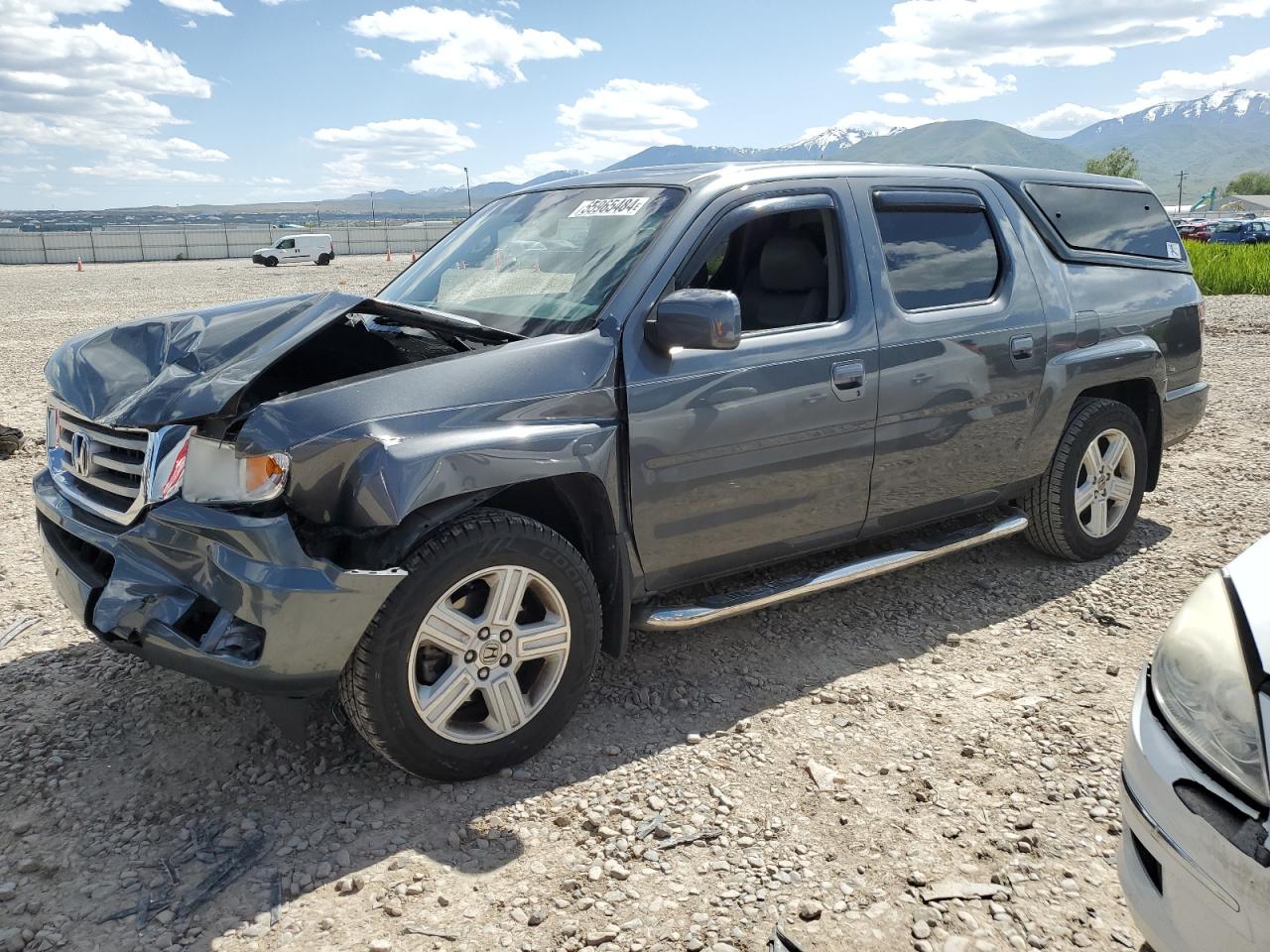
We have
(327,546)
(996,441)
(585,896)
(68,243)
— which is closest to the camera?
(585,896)

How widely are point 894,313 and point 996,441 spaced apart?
2.86ft

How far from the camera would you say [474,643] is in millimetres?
3072

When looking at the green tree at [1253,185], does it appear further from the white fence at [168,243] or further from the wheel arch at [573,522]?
the wheel arch at [573,522]

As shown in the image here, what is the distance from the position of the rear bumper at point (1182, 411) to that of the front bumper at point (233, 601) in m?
4.26

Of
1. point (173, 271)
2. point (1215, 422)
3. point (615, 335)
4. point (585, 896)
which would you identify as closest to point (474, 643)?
point (585, 896)

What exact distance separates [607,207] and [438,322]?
985mm

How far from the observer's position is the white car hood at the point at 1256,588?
194 centimetres

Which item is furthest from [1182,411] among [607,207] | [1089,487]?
[607,207]

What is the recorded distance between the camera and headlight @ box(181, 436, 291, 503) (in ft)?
9.07

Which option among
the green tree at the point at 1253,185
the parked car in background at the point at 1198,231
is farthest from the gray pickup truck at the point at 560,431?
the green tree at the point at 1253,185

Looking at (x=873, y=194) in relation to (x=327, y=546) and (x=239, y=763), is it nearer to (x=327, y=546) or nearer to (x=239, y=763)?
(x=327, y=546)

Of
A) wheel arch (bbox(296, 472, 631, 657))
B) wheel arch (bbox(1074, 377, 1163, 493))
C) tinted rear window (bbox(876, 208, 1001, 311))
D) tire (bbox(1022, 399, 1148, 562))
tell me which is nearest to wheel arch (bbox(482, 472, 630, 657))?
wheel arch (bbox(296, 472, 631, 657))

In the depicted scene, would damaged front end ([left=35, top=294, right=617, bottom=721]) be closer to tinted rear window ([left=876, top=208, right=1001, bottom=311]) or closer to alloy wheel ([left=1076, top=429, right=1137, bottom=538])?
tinted rear window ([left=876, top=208, right=1001, bottom=311])

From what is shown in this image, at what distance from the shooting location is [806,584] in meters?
3.90
